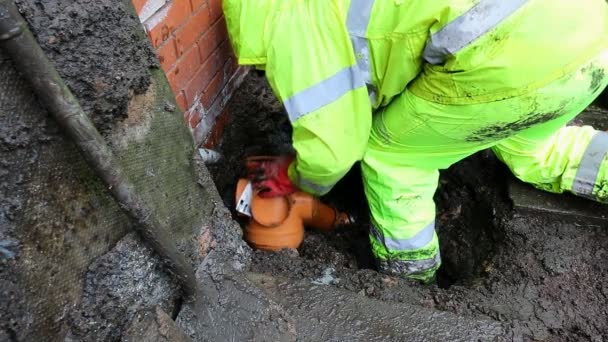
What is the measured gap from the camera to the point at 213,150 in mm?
2199

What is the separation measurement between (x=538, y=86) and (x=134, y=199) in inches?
47.0

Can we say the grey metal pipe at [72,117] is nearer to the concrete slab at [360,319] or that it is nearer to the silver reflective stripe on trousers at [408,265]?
the concrete slab at [360,319]

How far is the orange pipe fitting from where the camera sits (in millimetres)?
2092

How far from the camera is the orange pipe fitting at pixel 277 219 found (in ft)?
6.86

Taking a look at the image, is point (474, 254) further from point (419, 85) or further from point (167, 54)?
point (167, 54)

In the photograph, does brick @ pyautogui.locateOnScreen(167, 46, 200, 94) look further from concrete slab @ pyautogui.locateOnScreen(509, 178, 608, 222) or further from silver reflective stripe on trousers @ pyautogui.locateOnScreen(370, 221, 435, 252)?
concrete slab @ pyautogui.locateOnScreen(509, 178, 608, 222)

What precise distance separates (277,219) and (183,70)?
28.1 inches

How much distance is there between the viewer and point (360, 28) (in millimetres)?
1564

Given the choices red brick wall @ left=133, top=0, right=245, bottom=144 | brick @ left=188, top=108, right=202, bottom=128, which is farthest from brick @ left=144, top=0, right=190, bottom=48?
brick @ left=188, top=108, right=202, bottom=128

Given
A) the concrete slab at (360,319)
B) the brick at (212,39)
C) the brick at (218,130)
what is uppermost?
the brick at (212,39)

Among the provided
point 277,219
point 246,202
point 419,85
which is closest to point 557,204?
point 419,85

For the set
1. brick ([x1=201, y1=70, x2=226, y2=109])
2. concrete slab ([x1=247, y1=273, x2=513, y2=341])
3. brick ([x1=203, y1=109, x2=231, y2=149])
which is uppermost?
brick ([x1=201, y1=70, x2=226, y2=109])

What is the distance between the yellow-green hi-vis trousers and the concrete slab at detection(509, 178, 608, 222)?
49 millimetres

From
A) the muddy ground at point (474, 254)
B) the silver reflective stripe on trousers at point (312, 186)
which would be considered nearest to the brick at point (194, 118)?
the muddy ground at point (474, 254)
